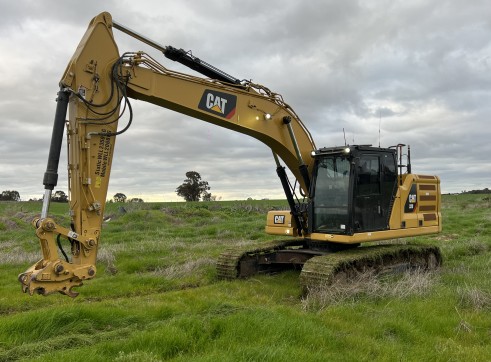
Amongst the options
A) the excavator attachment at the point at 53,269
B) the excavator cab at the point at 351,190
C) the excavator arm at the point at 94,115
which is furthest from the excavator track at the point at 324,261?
the excavator attachment at the point at 53,269

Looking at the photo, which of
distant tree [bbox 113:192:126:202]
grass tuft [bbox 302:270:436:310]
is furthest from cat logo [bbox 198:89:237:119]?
distant tree [bbox 113:192:126:202]

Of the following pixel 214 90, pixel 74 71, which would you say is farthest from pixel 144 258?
pixel 74 71

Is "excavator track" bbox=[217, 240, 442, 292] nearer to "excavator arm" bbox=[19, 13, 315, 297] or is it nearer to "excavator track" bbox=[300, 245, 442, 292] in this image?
"excavator track" bbox=[300, 245, 442, 292]

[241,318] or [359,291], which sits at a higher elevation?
[359,291]

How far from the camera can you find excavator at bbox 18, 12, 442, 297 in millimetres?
6586

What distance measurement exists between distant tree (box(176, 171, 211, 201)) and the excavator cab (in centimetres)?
4875

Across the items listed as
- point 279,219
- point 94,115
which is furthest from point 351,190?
point 94,115

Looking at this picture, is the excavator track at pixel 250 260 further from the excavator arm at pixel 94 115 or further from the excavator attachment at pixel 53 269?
the excavator attachment at pixel 53 269

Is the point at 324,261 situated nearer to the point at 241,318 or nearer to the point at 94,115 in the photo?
the point at 241,318

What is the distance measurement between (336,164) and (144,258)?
18.6 ft

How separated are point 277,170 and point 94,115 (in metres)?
4.38

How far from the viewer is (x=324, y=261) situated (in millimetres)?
8695

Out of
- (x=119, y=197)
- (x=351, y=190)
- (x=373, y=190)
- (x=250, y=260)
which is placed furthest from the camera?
(x=119, y=197)

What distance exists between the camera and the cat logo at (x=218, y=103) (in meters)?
8.15
